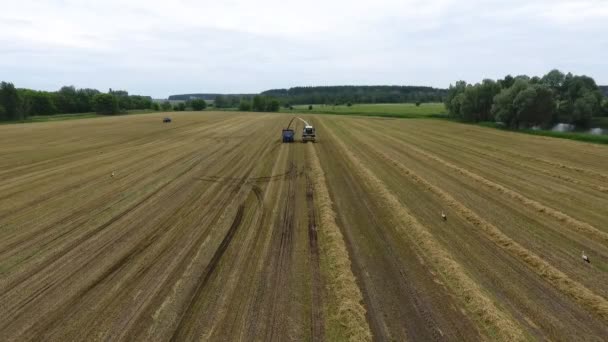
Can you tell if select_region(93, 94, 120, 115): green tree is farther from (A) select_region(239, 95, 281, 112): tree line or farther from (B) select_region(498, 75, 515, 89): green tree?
(B) select_region(498, 75, 515, 89): green tree

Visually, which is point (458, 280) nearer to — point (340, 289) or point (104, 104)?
point (340, 289)

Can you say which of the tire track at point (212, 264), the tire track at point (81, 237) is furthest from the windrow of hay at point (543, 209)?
the tire track at point (81, 237)

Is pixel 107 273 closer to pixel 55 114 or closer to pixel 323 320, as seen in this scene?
pixel 323 320

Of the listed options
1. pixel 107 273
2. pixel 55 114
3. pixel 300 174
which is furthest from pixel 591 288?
pixel 55 114

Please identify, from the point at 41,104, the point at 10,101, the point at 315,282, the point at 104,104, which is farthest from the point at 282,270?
the point at 104,104

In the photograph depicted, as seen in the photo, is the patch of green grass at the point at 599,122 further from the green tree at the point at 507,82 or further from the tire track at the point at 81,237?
the tire track at the point at 81,237

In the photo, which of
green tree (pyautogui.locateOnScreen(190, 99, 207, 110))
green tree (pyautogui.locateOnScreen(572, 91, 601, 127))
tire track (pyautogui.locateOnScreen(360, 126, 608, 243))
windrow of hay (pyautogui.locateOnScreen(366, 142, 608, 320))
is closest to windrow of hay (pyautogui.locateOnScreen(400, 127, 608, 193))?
tire track (pyautogui.locateOnScreen(360, 126, 608, 243))
